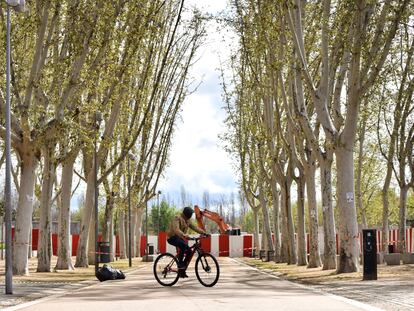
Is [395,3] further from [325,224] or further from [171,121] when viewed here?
[171,121]

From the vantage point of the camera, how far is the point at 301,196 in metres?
36.1

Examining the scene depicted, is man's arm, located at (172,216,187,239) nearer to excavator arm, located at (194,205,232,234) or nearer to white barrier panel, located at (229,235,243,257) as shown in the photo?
excavator arm, located at (194,205,232,234)

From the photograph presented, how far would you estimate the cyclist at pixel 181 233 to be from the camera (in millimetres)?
19406

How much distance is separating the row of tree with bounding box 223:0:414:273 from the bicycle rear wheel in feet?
20.3

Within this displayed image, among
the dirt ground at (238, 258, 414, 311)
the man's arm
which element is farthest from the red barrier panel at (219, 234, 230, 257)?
the man's arm

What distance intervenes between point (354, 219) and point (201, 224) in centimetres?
594

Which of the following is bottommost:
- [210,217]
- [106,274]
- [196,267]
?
[106,274]

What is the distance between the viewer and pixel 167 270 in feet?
65.5

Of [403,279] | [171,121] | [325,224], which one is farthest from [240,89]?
[403,279]

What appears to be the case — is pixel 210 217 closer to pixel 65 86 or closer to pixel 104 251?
pixel 65 86

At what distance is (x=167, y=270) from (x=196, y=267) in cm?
123

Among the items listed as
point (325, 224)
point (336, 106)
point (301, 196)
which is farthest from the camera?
point (301, 196)

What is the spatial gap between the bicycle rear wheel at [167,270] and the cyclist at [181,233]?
20 cm

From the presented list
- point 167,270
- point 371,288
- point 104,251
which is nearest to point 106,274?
point 167,270
